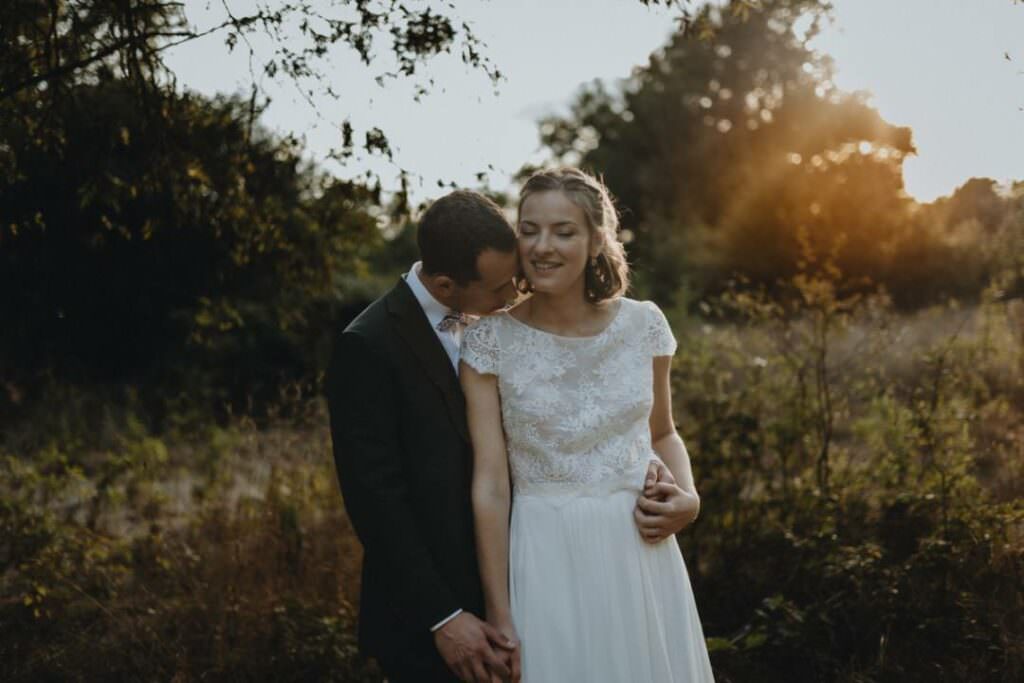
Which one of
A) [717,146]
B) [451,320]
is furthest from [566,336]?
[717,146]

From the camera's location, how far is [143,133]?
420 cm

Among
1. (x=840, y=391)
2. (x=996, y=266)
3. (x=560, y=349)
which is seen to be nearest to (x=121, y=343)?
(x=840, y=391)

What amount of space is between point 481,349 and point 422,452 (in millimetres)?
326

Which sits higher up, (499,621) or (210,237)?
(210,237)

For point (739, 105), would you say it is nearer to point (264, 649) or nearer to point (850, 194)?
point (850, 194)

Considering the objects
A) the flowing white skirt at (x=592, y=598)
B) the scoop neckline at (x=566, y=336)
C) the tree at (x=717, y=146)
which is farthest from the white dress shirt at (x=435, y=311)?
the tree at (x=717, y=146)

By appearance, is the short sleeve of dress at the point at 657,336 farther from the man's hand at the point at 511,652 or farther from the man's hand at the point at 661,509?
the man's hand at the point at 511,652

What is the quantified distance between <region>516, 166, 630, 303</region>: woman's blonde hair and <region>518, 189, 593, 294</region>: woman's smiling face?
0.08ft

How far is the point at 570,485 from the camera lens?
8.46 ft

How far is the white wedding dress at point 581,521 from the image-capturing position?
8.20 feet

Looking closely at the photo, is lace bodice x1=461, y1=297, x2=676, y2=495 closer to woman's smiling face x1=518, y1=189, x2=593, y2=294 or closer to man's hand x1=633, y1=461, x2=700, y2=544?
man's hand x1=633, y1=461, x2=700, y2=544

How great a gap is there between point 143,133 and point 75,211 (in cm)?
67

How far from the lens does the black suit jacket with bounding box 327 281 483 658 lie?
2.39 metres

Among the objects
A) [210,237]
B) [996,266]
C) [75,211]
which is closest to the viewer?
[75,211]
